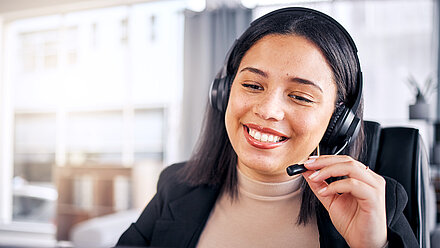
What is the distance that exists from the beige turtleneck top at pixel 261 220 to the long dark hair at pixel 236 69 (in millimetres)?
23

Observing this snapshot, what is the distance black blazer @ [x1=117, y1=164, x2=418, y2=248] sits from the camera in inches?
28.5

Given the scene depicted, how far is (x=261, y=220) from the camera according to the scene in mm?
834

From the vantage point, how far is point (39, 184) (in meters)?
4.16

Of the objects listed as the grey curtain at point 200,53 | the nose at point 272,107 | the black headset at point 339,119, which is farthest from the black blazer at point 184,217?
the grey curtain at point 200,53

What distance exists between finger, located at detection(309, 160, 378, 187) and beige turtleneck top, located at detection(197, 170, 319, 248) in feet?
0.73

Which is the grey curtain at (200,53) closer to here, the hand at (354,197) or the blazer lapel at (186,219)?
the blazer lapel at (186,219)

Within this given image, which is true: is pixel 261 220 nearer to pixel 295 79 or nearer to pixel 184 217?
pixel 184 217

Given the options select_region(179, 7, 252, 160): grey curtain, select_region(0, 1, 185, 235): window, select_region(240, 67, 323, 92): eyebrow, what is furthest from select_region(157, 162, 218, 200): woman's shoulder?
select_region(0, 1, 185, 235): window

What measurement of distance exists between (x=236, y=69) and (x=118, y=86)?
318 cm

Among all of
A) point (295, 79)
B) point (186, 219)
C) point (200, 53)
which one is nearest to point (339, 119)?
point (295, 79)

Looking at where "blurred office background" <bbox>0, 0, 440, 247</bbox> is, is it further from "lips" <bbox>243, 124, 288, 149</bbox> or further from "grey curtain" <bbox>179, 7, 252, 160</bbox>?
"lips" <bbox>243, 124, 288, 149</bbox>

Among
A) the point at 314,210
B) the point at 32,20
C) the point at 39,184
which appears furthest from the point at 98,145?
the point at 314,210

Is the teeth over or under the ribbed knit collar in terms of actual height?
over

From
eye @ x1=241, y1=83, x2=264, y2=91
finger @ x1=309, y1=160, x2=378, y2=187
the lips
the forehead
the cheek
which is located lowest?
finger @ x1=309, y1=160, x2=378, y2=187
